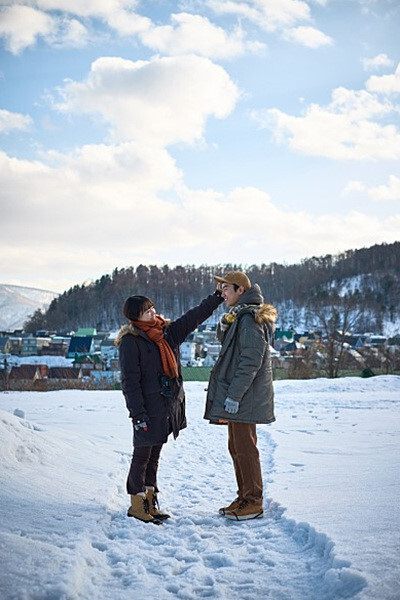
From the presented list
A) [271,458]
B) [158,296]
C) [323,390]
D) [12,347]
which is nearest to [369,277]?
[158,296]

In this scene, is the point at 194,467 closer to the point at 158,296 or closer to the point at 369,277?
the point at 158,296

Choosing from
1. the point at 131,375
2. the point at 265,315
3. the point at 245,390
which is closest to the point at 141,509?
the point at 131,375

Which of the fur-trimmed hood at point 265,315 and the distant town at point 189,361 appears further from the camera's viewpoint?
the distant town at point 189,361

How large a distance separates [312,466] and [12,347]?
3345 inches

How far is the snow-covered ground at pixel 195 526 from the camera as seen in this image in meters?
2.45

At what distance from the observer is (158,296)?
109938 mm

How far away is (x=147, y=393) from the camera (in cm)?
386

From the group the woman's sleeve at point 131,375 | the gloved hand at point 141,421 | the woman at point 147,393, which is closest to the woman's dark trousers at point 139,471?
the woman at point 147,393

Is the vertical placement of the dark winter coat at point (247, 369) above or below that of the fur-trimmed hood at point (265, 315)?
below

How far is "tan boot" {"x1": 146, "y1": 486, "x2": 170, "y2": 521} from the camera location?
3.75 metres

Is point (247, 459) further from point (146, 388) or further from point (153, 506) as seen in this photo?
point (146, 388)

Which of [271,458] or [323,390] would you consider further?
[323,390]

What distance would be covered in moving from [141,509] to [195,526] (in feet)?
1.51

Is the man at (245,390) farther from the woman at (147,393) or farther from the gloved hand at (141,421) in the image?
the gloved hand at (141,421)
